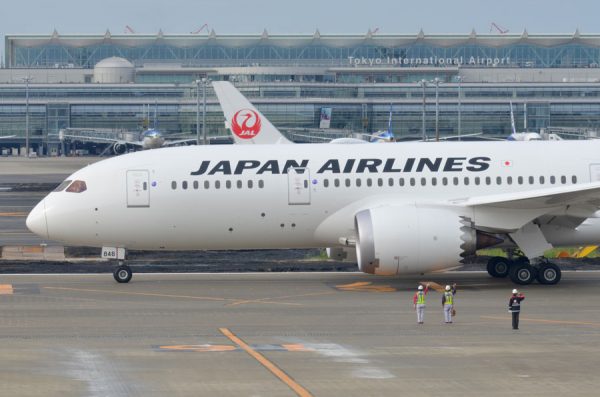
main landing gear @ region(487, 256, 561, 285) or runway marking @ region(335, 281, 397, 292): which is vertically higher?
main landing gear @ region(487, 256, 561, 285)

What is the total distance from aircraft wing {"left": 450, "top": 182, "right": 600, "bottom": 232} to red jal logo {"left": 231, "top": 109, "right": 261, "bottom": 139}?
39.5 meters

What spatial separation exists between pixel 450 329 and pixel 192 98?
536ft

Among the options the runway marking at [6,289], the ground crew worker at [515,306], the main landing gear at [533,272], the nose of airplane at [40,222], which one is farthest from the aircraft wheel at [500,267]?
the runway marking at [6,289]

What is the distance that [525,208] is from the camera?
39.1m

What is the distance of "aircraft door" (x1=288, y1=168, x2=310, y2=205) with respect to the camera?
4034 cm

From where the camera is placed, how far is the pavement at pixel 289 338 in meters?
24.5

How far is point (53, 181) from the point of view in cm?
9900

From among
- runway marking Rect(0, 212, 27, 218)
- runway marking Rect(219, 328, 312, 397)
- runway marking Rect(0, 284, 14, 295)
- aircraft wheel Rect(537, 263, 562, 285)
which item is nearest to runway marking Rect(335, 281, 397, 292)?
aircraft wheel Rect(537, 263, 562, 285)

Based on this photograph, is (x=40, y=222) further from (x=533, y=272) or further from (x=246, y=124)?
(x=246, y=124)

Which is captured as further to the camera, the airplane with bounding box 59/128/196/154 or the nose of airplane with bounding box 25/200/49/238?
the airplane with bounding box 59/128/196/154

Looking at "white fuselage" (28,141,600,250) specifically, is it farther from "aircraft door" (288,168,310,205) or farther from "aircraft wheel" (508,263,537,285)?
"aircraft wheel" (508,263,537,285)

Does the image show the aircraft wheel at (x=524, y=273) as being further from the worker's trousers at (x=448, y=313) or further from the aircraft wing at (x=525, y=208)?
the worker's trousers at (x=448, y=313)

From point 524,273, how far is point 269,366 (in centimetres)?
1562

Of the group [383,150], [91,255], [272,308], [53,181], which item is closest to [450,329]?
[272,308]
